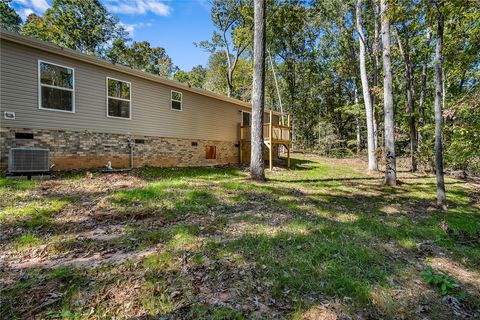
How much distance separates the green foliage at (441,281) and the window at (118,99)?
10.3m

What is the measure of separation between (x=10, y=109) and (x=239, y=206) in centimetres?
730

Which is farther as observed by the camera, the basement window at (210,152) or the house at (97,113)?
the basement window at (210,152)

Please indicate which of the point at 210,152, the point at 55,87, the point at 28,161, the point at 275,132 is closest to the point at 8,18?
the point at 55,87

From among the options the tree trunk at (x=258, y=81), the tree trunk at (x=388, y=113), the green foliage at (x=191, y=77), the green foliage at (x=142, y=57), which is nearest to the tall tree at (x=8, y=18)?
the green foliage at (x=142, y=57)

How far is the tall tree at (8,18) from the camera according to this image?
26.4m

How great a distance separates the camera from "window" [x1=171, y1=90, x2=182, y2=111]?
12.1 meters

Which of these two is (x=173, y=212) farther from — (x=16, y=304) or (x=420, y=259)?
(x=420, y=259)

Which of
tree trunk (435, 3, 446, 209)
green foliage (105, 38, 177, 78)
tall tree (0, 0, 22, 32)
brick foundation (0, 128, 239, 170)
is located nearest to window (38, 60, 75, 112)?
brick foundation (0, 128, 239, 170)

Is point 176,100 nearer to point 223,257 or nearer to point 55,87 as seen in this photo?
point 55,87

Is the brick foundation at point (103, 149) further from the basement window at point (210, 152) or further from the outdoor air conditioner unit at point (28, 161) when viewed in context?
the outdoor air conditioner unit at point (28, 161)

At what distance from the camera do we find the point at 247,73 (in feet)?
88.8

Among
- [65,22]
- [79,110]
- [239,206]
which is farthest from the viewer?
[65,22]

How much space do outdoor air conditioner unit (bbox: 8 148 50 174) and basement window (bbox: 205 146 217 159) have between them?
23.7 ft

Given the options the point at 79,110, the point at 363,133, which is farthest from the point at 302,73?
the point at 79,110
